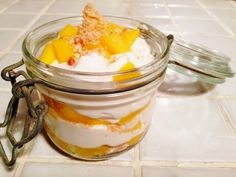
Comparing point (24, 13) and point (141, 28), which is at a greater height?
point (141, 28)

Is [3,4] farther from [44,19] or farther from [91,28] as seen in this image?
[91,28]

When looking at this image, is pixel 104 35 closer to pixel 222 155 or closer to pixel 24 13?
pixel 222 155

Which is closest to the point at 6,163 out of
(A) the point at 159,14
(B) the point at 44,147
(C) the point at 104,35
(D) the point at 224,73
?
(B) the point at 44,147

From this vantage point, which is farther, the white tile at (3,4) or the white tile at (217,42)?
the white tile at (3,4)

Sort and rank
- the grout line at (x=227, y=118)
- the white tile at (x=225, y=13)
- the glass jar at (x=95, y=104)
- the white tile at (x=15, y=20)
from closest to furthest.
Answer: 1. the glass jar at (x=95, y=104)
2. the grout line at (x=227, y=118)
3. the white tile at (x=15, y=20)
4. the white tile at (x=225, y=13)

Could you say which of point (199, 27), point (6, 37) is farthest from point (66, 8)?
point (199, 27)

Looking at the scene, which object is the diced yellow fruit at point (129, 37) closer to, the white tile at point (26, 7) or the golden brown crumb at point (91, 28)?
the golden brown crumb at point (91, 28)

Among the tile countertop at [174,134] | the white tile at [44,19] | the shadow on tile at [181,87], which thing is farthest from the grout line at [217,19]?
the white tile at [44,19]
